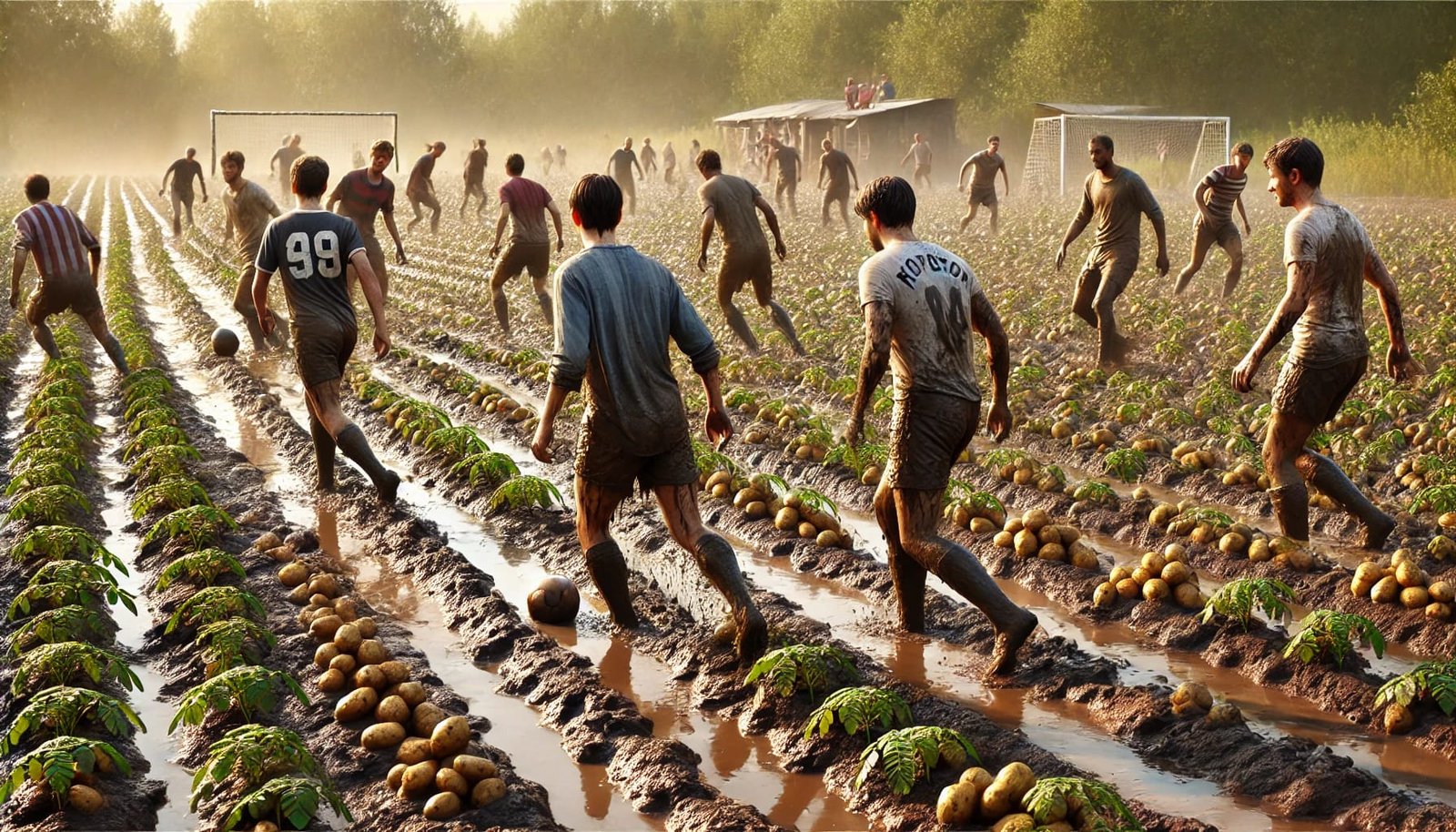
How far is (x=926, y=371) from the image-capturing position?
570cm

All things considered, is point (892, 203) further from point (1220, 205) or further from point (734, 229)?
point (1220, 205)

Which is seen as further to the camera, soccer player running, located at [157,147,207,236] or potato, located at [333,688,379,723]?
soccer player running, located at [157,147,207,236]

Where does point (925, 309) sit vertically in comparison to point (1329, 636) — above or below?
above

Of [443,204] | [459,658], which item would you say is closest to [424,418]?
[459,658]

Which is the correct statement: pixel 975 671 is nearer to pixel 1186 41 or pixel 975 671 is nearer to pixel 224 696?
pixel 224 696

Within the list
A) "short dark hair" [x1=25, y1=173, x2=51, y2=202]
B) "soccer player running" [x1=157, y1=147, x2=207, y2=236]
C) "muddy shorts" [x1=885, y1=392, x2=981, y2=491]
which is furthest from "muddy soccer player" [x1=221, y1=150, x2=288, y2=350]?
"soccer player running" [x1=157, y1=147, x2=207, y2=236]

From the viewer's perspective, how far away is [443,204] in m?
41.1

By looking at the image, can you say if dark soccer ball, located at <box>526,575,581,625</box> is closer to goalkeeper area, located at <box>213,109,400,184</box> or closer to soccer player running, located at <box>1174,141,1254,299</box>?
soccer player running, located at <box>1174,141,1254,299</box>

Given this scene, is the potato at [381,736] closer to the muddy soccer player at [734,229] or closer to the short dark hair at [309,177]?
the short dark hair at [309,177]

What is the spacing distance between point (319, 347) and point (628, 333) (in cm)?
334

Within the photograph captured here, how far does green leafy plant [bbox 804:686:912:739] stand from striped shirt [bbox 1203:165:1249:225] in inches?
407

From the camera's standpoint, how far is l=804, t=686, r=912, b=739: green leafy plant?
4.79m

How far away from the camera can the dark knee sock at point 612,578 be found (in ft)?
20.3

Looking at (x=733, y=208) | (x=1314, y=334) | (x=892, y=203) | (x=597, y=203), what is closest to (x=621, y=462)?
(x=597, y=203)
